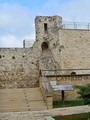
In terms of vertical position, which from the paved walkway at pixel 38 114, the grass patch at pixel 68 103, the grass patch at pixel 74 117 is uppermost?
the grass patch at pixel 74 117

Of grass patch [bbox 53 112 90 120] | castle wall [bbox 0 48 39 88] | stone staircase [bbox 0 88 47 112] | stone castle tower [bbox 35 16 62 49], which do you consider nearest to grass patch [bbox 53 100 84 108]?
stone staircase [bbox 0 88 47 112]

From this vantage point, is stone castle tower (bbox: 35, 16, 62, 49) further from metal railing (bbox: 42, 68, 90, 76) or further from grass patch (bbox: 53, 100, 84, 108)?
grass patch (bbox: 53, 100, 84, 108)

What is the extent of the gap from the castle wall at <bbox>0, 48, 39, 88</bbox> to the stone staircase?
15.7 ft

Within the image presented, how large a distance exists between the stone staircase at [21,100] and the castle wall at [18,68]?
15.7ft

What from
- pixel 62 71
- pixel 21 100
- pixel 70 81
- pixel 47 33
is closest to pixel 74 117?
pixel 21 100

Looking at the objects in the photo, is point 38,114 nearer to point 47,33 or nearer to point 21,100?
point 21,100

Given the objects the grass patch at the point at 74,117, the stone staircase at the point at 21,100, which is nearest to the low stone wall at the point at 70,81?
the stone staircase at the point at 21,100

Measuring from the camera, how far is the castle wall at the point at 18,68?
1270 inches

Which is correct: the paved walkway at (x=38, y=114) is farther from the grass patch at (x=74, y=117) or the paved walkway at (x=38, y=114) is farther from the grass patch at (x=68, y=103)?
the grass patch at (x=68, y=103)

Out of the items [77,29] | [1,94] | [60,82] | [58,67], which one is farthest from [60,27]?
[1,94]

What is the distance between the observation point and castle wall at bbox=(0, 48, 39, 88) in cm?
3225

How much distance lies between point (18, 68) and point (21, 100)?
28.2 feet

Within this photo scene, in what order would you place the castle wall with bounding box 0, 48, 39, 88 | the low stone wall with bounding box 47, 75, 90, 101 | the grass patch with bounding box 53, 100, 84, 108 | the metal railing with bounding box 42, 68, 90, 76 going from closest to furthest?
the grass patch with bounding box 53, 100, 84, 108
the low stone wall with bounding box 47, 75, 90, 101
the metal railing with bounding box 42, 68, 90, 76
the castle wall with bounding box 0, 48, 39, 88

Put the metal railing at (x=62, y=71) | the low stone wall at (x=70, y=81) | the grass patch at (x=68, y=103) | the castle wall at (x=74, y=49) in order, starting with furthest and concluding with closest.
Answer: the castle wall at (x=74, y=49) → the metal railing at (x=62, y=71) → the low stone wall at (x=70, y=81) → the grass patch at (x=68, y=103)
